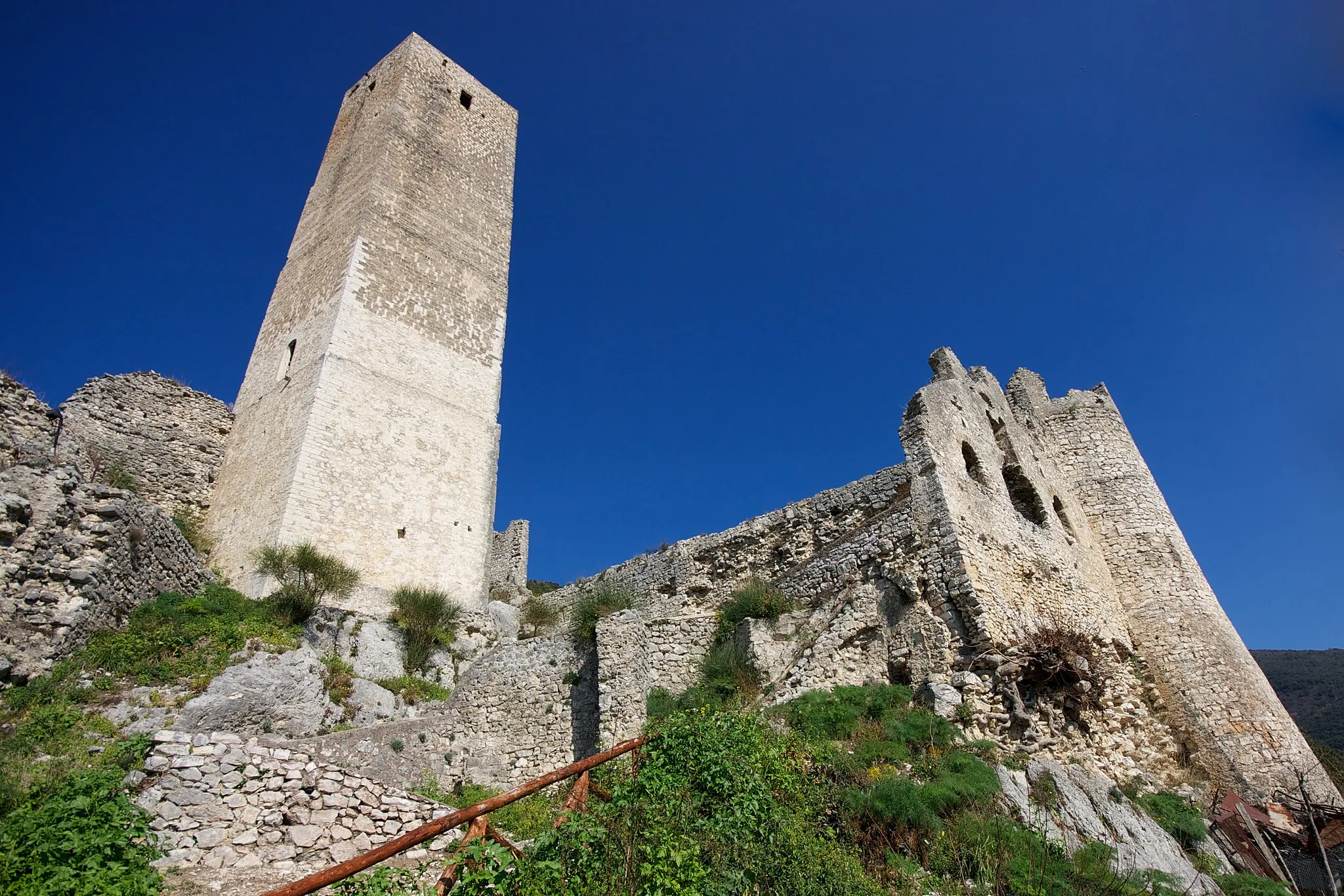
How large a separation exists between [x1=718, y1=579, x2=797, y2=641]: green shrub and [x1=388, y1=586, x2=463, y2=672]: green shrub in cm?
507

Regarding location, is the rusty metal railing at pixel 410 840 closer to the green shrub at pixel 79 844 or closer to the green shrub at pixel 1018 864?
the green shrub at pixel 79 844

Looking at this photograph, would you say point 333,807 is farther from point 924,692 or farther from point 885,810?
point 924,692

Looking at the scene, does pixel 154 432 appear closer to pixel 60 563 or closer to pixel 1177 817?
pixel 60 563

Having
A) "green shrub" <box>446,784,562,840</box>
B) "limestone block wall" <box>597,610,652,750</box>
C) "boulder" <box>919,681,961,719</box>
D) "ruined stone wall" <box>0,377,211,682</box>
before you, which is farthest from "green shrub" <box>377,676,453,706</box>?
"boulder" <box>919,681,961,719</box>

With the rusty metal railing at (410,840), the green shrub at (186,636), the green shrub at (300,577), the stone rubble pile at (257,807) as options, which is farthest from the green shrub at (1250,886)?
the green shrub at (300,577)

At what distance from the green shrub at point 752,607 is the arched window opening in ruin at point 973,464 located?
13.9ft

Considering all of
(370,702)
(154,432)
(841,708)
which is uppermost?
(154,432)

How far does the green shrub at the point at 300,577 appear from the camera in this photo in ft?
36.8

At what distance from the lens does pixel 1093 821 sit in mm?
7871

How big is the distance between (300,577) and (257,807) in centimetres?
546

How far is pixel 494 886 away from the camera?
416 cm

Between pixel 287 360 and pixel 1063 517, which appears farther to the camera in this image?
pixel 1063 517

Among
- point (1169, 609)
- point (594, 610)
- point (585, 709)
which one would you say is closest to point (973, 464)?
point (1169, 609)

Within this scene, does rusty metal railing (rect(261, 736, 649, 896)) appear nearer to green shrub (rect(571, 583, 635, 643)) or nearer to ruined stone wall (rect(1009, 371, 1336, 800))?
green shrub (rect(571, 583, 635, 643))
